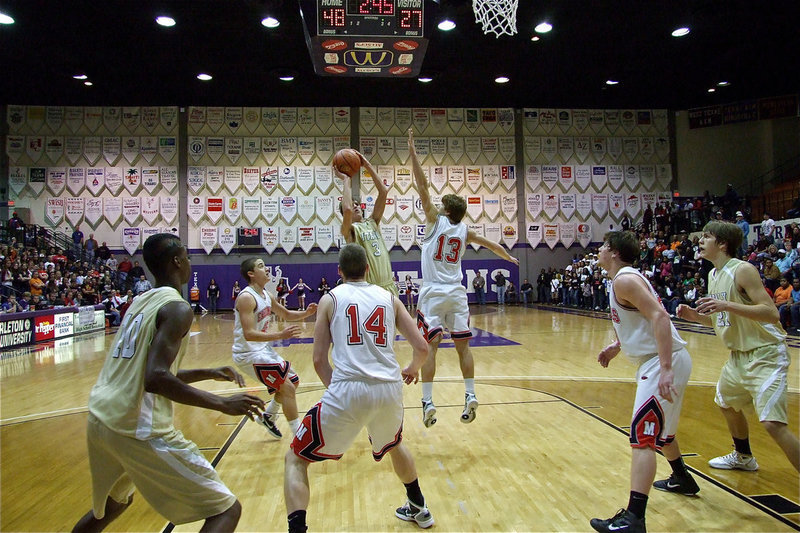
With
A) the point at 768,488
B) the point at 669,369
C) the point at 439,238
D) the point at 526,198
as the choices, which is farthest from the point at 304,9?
the point at 526,198

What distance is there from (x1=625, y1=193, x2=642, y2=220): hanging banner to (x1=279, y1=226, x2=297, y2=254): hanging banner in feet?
48.4

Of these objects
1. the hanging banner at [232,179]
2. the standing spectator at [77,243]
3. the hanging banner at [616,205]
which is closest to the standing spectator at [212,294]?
the hanging banner at [232,179]

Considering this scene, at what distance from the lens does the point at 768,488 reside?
3.48 m

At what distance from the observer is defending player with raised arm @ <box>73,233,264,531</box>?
2.17 m

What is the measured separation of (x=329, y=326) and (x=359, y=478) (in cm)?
148

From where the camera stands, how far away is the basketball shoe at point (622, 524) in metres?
2.75

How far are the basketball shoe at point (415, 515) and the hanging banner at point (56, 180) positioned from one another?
23.9m

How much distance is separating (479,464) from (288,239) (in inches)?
768

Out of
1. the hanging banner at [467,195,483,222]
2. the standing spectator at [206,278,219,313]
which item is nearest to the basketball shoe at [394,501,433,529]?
the standing spectator at [206,278,219,313]

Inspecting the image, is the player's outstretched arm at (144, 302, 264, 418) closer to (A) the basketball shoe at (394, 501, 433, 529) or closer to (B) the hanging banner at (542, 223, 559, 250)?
(A) the basketball shoe at (394, 501, 433, 529)

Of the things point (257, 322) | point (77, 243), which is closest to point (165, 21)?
point (77, 243)

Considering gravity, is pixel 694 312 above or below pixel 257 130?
below

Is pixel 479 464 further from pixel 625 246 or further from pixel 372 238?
pixel 372 238

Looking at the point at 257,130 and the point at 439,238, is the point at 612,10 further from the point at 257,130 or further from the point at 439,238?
the point at 257,130
